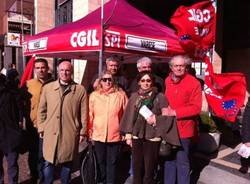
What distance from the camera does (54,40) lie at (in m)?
5.54

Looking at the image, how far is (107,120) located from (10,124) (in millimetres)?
1279

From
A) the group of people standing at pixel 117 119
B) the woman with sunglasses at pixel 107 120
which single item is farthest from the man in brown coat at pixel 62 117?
the woman with sunglasses at pixel 107 120

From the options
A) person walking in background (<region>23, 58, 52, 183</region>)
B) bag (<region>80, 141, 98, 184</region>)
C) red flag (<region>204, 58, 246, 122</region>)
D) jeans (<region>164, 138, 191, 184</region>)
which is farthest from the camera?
red flag (<region>204, 58, 246, 122</region>)

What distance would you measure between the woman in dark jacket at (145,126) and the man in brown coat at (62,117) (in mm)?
631

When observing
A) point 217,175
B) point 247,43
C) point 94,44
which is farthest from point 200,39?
point 247,43

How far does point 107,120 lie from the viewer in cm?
405

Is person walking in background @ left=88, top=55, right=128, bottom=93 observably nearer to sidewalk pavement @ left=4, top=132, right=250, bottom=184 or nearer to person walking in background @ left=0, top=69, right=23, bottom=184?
person walking in background @ left=0, top=69, right=23, bottom=184

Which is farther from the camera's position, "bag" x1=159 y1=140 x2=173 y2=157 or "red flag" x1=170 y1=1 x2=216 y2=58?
"red flag" x1=170 y1=1 x2=216 y2=58

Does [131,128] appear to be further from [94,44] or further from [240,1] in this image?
[240,1]

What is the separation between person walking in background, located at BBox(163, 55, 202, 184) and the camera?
3725 mm

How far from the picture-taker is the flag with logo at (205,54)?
495 cm

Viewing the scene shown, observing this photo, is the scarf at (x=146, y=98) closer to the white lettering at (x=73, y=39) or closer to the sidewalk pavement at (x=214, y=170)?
the sidewalk pavement at (x=214, y=170)

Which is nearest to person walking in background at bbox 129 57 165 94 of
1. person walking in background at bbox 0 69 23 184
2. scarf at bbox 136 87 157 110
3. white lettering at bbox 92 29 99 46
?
scarf at bbox 136 87 157 110

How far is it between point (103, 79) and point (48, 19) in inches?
382
